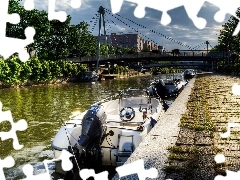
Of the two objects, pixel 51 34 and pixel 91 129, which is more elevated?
pixel 51 34

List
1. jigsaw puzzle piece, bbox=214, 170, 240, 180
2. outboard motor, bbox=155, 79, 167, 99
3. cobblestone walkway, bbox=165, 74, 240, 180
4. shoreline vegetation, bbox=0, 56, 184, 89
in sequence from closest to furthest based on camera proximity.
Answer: jigsaw puzzle piece, bbox=214, 170, 240, 180 < cobblestone walkway, bbox=165, 74, 240, 180 < outboard motor, bbox=155, 79, 167, 99 < shoreline vegetation, bbox=0, 56, 184, 89

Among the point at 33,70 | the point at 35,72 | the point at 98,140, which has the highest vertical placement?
the point at 33,70

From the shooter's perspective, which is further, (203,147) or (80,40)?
(80,40)

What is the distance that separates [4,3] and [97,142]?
6091mm

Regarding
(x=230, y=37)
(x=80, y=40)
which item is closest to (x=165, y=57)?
(x=230, y=37)

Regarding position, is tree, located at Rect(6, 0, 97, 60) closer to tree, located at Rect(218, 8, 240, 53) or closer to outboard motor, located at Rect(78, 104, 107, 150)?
tree, located at Rect(218, 8, 240, 53)

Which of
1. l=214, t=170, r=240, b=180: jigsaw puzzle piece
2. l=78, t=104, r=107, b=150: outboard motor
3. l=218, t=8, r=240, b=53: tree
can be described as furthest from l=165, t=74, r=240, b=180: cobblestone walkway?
l=218, t=8, r=240, b=53: tree

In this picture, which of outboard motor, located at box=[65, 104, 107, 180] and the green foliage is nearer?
outboard motor, located at box=[65, 104, 107, 180]

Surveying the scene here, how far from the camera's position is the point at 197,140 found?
1095 centimetres

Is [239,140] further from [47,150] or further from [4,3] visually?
[47,150]

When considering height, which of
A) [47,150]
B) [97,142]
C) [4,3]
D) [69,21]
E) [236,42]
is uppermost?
[69,21]

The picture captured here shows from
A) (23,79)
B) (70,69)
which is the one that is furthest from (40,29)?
(23,79)

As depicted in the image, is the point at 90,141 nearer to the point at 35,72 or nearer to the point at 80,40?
the point at 35,72

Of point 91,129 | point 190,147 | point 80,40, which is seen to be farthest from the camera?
point 80,40
